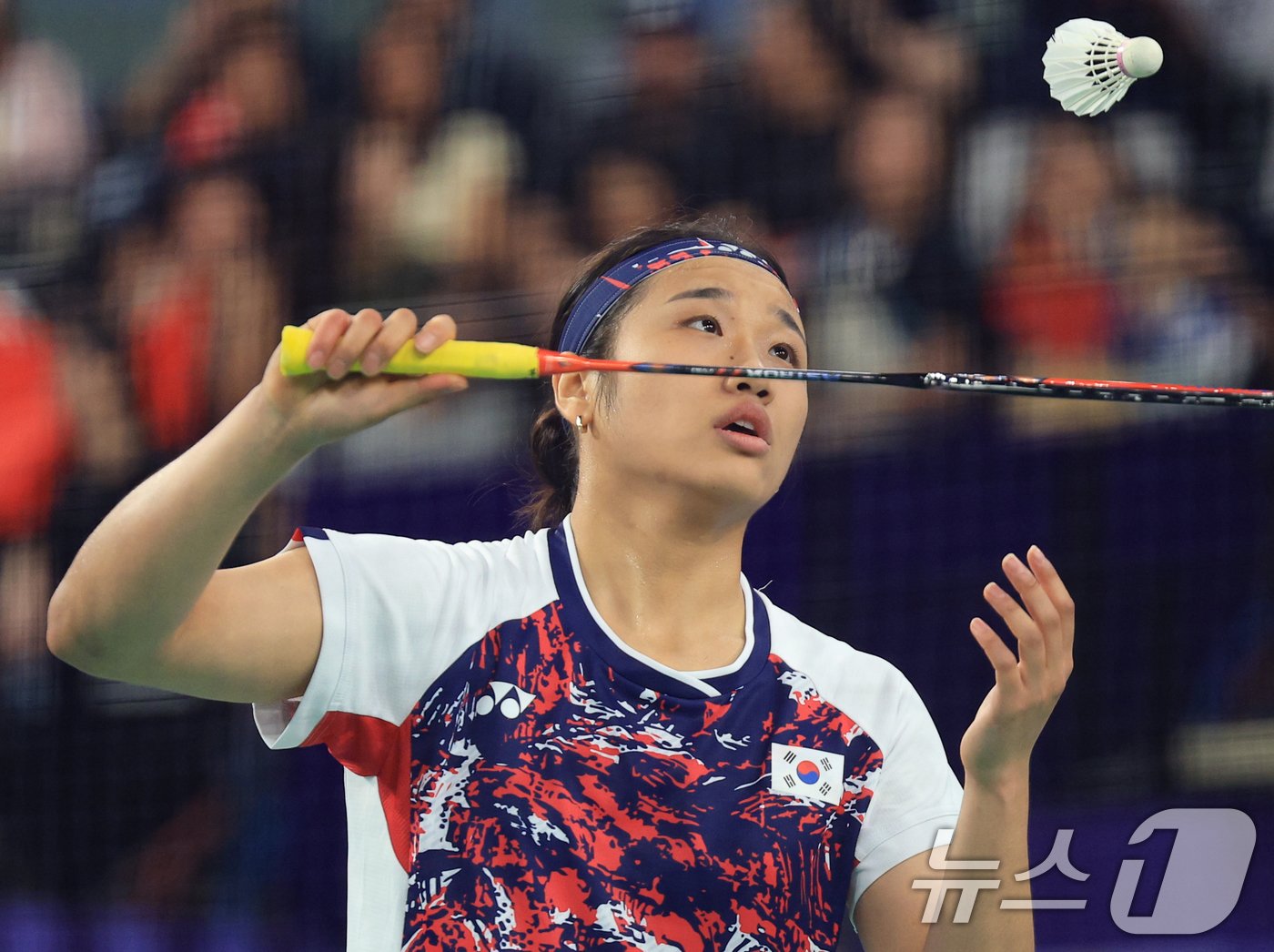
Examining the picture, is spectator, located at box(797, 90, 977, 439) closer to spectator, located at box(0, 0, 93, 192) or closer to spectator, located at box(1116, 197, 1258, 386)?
spectator, located at box(1116, 197, 1258, 386)

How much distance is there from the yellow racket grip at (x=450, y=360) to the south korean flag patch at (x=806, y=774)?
0.62 m

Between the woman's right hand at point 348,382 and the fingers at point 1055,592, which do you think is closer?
the woman's right hand at point 348,382

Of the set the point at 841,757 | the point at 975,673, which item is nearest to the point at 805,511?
the point at 975,673

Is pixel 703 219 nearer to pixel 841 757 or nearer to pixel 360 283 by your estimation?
pixel 841 757

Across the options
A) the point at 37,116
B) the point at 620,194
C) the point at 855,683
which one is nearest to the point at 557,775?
the point at 855,683

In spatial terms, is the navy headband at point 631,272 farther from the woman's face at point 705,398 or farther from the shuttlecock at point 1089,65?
the shuttlecock at point 1089,65

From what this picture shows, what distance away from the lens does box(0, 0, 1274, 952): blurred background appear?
Result: 4039 millimetres

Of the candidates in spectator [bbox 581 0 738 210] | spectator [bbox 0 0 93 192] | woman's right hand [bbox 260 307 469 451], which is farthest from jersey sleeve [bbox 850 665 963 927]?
spectator [bbox 0 0 93 192]

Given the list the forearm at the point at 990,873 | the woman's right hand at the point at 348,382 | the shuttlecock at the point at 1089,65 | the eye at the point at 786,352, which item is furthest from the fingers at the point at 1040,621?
the shuttlecock at the point at 1089,65

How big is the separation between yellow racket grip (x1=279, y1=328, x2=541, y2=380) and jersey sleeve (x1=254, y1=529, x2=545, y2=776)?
0.35 metres

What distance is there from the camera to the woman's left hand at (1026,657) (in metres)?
2.05

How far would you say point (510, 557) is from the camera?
2.34 metres

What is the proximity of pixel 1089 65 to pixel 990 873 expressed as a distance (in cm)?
121

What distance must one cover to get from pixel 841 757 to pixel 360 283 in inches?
122
